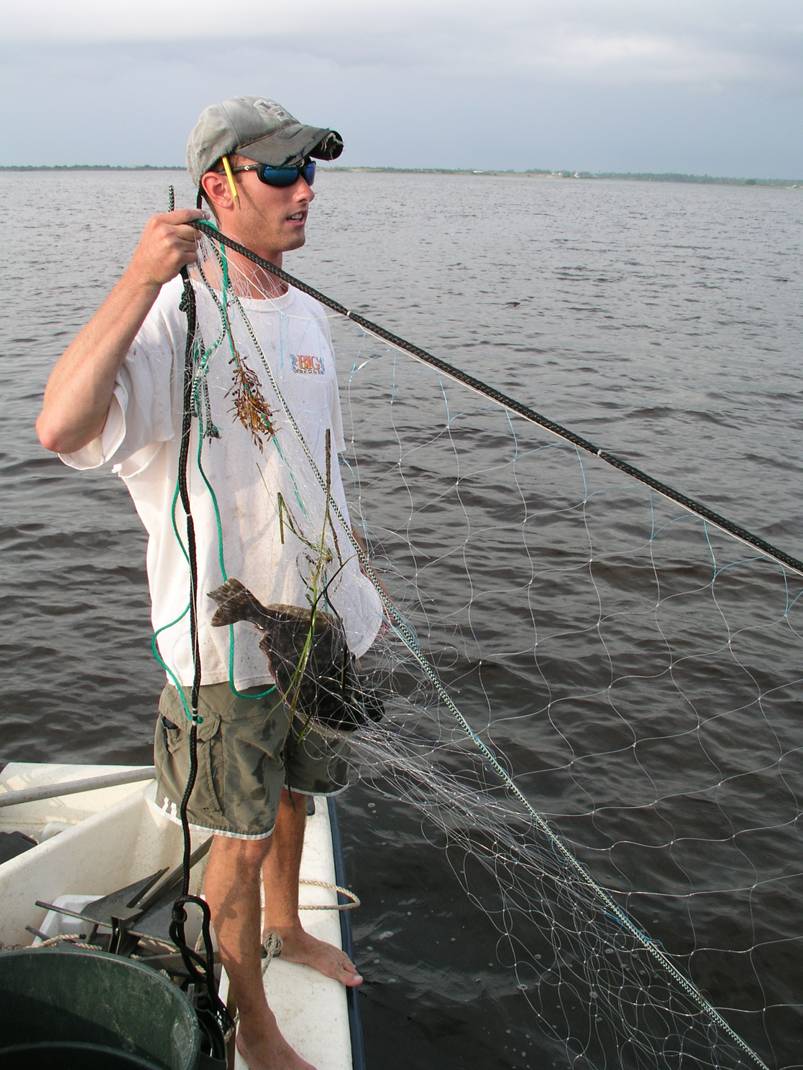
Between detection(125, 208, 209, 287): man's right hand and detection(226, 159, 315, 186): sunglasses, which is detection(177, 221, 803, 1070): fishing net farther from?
detection(125, 208, 209, 287): man's right hand

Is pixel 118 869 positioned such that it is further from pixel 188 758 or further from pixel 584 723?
pixel 584 723

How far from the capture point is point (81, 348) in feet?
6.72

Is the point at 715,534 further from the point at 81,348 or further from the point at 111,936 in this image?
the point at 81,348

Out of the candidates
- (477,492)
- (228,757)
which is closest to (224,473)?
(228,757)

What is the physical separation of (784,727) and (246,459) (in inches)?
175

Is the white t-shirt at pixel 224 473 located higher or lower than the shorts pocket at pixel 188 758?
higher

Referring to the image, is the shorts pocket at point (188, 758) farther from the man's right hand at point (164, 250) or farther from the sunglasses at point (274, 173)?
the sunglasses at point (274, 173)

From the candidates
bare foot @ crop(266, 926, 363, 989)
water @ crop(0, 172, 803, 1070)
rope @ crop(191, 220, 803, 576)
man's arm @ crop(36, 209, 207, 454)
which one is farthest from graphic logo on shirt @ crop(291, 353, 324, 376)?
water @ crop(0, 172, 803, 1070)

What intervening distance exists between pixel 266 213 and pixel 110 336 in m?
0.71

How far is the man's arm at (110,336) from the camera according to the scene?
2.03 meters

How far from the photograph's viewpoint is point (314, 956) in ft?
10.2

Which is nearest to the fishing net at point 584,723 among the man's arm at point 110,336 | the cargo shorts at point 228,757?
the cargo shorts at point 228,757

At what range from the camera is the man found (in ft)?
7.94

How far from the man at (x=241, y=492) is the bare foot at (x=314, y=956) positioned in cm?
38
